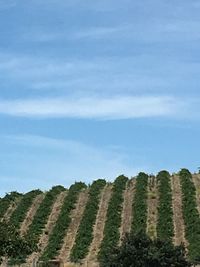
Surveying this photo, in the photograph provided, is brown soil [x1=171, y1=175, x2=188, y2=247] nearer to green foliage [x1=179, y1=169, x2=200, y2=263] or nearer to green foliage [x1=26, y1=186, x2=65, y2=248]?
green foliage [x1=179, y1=169, x2=200, y2=263]

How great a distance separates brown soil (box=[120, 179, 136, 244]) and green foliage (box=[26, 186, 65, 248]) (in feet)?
24.9

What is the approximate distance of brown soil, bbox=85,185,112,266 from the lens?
164 feet

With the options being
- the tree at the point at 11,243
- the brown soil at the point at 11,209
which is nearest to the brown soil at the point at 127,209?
the brown soil at the point at 11,209

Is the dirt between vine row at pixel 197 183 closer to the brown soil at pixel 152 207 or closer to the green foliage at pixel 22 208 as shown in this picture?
the brown soil at pixel 152 207

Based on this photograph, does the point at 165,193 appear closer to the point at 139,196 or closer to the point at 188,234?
the point at 139,196

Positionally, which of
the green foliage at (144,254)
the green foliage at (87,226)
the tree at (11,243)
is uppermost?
the green foliage at (87,226)

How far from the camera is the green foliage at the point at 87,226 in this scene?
164 feet

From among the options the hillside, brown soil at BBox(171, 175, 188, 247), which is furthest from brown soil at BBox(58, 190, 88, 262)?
brown soil at BBox(171, 175, 188, 247)

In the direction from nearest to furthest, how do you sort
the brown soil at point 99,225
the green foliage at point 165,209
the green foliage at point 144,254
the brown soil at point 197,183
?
the green foliage at point 144,254 → the brown soil at point 99,225 → the green foliage at point 165,209 → the brown soil at point 197,183

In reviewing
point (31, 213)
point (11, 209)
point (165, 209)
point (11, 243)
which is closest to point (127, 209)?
point (165, 209)

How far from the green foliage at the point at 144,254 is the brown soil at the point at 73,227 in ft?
37.8

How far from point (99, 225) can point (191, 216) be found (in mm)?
8388

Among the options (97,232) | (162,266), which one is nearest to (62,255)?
(97,232)

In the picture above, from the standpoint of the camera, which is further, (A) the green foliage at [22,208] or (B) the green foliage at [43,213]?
(A) the green foliage at [22,208]
